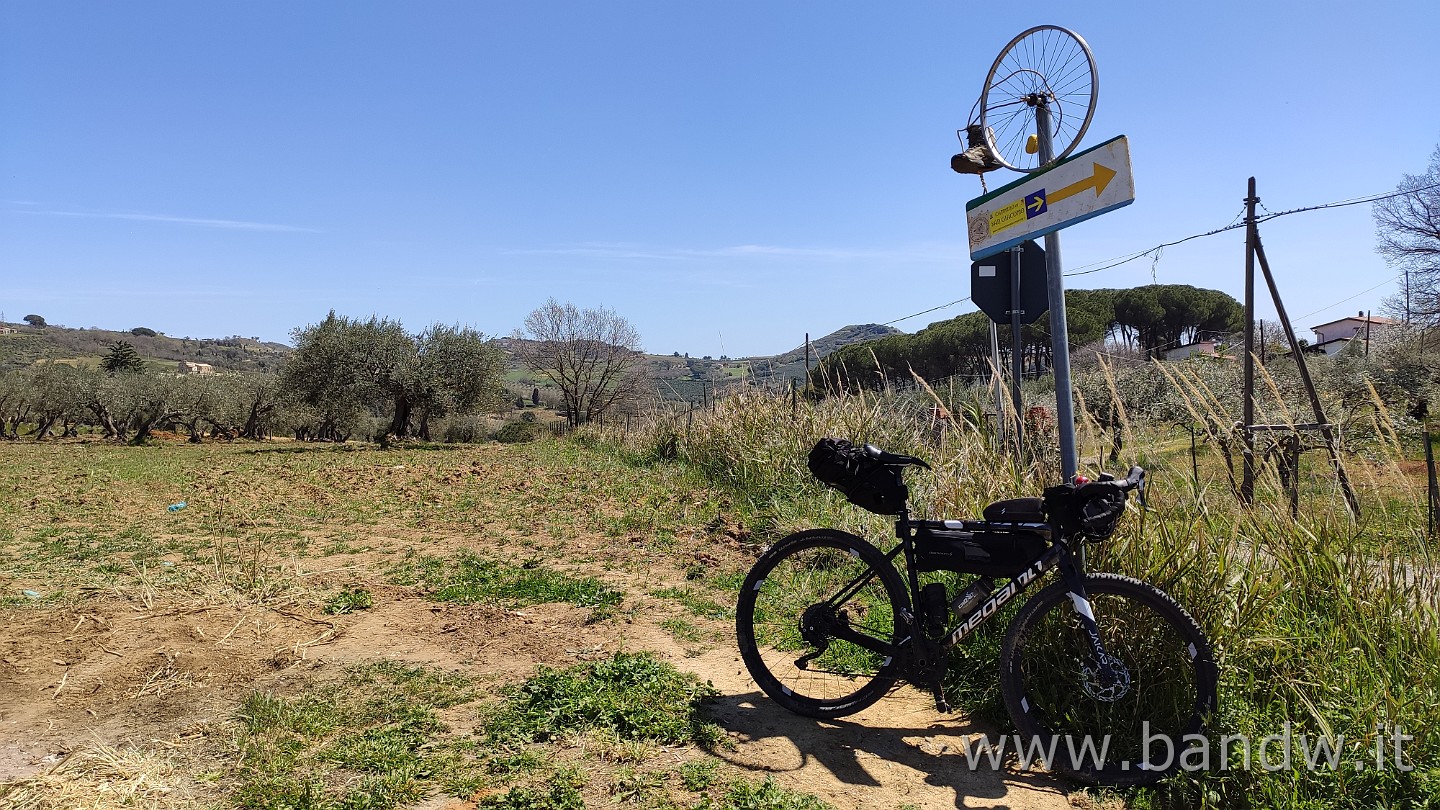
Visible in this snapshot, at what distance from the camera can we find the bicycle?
2.55 m

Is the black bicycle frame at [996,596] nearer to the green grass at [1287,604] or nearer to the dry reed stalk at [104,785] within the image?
the green grass at [1287,604]

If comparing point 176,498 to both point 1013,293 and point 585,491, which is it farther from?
point 1013,293

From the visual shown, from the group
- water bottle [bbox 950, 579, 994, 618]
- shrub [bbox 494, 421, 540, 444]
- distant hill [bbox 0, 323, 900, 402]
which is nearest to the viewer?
water bottle [bbox 950, 579, 994, 618]

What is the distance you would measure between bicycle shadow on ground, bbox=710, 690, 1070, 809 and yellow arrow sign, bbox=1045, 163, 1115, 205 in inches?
79.9

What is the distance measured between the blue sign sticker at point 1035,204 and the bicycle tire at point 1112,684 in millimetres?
1344

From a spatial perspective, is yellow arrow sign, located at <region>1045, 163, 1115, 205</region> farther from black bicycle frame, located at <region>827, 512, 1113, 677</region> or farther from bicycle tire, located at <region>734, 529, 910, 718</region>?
bicycle tire, located at <region>734, 529, 910, 718</region>

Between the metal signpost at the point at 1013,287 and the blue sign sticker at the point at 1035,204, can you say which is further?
the metal signpost at the point at 1013,287

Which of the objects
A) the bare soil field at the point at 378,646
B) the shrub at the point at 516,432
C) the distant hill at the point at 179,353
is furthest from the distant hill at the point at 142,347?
the bare soil field at the point at 378,646

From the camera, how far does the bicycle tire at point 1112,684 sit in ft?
8.28

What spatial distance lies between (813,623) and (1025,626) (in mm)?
837

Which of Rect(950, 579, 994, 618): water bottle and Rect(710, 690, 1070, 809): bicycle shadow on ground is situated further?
Rect(950, 579, 994, 618): water bottle

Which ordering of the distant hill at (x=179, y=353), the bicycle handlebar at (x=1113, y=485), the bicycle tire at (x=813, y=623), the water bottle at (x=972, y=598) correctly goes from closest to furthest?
the bicycle handlebar at (x=1113, y=485), the water bottle at (x=972, y=598), the bicycle tire at (x=813, y=623), the distant hill at (x=179, y=353)

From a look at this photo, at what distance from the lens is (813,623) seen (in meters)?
3.10

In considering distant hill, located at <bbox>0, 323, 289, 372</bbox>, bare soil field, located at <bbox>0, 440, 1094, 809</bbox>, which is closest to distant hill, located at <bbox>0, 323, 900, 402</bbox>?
distant hill, located at <bbox>0, 323, 289, 372</bbox>
